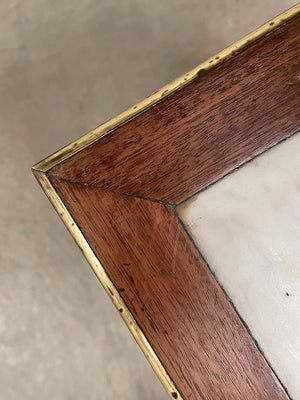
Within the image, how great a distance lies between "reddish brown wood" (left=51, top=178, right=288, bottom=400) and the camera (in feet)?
1.60

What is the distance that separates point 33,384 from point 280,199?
560mm

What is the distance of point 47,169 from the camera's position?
1.61 ft

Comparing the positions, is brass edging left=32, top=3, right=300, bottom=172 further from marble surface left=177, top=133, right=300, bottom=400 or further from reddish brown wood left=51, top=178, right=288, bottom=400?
marble surface left=177, top=133, right=300, bottom=400

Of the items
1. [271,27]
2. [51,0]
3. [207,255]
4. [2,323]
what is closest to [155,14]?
[51,0]

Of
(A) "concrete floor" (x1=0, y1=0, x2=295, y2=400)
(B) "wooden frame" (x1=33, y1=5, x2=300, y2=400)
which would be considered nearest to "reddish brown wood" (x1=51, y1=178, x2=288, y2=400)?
(B) "wooden frame" (x1=33, y1=5, x2=300, y2=400)

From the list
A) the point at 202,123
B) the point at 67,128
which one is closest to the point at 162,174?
the point at 202,123

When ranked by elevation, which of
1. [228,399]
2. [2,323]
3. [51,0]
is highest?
[51,0]

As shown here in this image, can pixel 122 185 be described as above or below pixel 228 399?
above

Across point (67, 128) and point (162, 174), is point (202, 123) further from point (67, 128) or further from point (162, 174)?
point (67, 128)

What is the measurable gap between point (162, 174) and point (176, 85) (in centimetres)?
11

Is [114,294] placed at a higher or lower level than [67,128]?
lower

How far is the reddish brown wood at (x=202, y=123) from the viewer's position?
48 centimetres

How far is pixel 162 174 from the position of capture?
507mm

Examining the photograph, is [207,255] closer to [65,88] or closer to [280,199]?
[280,199]
